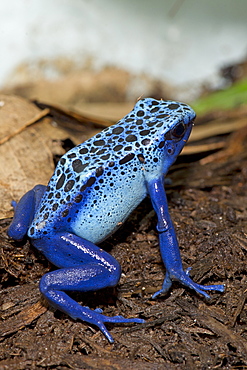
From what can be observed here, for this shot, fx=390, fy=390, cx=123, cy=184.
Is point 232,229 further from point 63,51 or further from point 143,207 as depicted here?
point 63,51

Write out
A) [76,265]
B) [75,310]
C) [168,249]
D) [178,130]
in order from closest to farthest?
[75,310] → [76,265] → [168,249] → [178,130]

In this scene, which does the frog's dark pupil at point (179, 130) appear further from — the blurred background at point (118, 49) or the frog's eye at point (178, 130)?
the blurred background at point (118, 49)

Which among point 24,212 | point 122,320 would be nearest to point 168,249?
point 122,320

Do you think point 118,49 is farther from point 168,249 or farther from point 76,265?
point 76,265

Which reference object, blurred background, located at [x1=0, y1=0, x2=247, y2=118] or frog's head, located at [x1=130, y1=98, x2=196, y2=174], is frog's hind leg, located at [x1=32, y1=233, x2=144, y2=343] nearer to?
frog's head, located at [x1=130, y1=98, x2=196, y2=174]

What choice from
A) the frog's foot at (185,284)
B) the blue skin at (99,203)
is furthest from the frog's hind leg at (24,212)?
the frog's foot at (185,284)

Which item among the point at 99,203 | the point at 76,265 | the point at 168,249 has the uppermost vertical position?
the point at 99,203

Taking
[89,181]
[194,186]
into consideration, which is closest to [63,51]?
[194,186]
